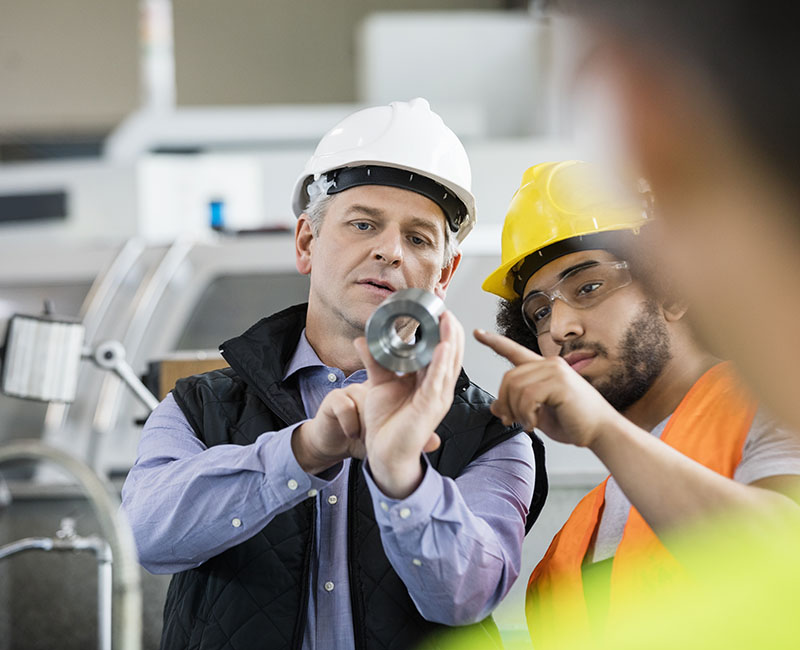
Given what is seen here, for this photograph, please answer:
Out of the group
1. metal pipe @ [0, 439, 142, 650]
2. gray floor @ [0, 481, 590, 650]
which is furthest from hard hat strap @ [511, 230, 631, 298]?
gray floor @ [0, 481, 590, 650]

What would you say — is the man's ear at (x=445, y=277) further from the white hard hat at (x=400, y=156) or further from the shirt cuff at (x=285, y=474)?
the shirt cuff at (x=285, y=474)

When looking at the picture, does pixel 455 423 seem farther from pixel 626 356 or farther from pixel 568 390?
Answer: pixel 568 390

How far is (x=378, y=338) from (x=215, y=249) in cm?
180

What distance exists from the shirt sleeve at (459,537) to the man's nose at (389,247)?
12.3 inches

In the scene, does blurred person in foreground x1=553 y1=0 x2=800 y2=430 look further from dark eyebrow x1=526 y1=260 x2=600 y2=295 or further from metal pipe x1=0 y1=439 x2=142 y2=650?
dark eyebrow x1=526 y1=260 x2=600 y2=295

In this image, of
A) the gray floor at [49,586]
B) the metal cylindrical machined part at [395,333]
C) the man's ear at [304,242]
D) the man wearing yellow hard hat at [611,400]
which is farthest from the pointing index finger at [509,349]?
the gray floor at [49,586]

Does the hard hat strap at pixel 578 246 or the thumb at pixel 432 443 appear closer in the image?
the thumb at pixel 432 443

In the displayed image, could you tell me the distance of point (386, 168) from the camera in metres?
1.39

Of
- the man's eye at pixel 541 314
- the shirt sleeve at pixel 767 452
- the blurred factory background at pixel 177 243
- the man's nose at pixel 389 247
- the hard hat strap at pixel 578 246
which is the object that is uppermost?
the blurred factory background at pixel 177 243

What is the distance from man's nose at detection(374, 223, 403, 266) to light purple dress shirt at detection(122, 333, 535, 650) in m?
0.30

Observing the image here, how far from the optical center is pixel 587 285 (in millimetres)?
1244

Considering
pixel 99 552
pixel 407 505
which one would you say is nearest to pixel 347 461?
pixel 407 505

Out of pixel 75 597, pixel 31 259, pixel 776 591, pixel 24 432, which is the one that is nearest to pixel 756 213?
pixel 776 591

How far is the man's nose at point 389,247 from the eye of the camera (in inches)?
52.7
